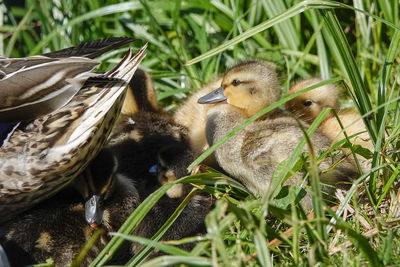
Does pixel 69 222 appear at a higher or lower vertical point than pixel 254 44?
higher

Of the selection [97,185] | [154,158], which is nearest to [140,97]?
[154,158]

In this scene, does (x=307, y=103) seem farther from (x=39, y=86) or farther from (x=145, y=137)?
(x=39, y=86)

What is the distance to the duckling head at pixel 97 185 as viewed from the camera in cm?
251

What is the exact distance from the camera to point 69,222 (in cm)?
251

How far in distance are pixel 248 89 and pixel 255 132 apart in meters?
0.38

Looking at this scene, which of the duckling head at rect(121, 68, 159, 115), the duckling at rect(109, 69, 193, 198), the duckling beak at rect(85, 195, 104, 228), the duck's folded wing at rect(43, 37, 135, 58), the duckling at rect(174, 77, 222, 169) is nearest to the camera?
the duckling beak at rect(85, 195, 104, 228)

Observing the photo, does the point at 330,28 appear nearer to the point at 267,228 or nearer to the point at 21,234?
the point at 267,228

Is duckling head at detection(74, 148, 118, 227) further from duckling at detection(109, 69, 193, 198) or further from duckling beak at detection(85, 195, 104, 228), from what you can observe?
duckling at detection(109, 69, 193, 198)

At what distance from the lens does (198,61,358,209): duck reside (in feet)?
8.24

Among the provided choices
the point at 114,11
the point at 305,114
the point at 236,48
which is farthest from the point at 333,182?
the point at 114,11

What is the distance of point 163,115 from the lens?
3256mm

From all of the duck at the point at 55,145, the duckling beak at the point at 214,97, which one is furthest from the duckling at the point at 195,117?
the duck at the point at 55,145

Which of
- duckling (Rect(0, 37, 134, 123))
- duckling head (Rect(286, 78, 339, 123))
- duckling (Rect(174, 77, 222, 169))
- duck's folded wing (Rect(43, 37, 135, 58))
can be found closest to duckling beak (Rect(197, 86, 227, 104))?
duckling (Rect(174, 77, 222, 169))

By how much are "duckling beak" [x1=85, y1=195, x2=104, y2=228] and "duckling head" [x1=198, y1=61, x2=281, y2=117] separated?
29.1 inches
